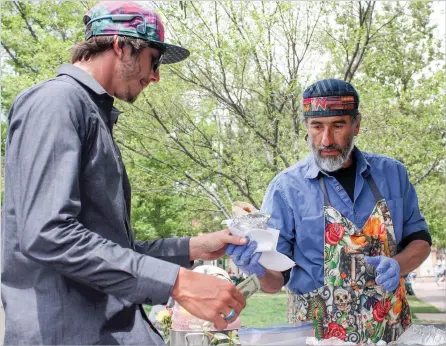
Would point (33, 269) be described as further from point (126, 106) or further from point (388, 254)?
point (126, 106)

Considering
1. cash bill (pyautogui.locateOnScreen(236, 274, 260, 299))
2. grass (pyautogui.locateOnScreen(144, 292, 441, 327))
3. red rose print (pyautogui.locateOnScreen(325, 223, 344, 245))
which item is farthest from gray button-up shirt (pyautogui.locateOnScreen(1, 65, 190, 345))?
grass (pyautogui.locateOnScreen(144, 292, 441, 327))

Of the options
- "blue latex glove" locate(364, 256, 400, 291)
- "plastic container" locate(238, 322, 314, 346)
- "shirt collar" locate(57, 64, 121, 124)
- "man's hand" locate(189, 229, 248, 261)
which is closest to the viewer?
"shirt collar" locate(57, 64, 121, 124)

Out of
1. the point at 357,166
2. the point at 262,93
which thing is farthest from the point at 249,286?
the point at 262,93

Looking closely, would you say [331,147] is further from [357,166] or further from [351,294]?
[351,294]

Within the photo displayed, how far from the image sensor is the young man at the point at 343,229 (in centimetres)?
329

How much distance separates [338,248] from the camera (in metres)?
3.33

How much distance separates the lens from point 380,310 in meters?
3.33

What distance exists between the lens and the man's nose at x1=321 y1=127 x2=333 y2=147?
350 centimetres

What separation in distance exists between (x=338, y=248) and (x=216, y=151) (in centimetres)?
683

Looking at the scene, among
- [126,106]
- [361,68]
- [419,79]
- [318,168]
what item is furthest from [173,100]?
[318,168]

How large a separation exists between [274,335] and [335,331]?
15.6 inches

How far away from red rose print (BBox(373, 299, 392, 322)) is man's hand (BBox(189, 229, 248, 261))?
51.9 inches

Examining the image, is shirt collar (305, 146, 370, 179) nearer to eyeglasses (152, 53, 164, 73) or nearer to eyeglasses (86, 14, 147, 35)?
eyeglasses (152, 53, 164, 73)

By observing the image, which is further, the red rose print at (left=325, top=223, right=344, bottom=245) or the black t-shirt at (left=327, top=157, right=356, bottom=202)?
the black t-shirt at (left=327, top=157, right=356, bottom=202)
